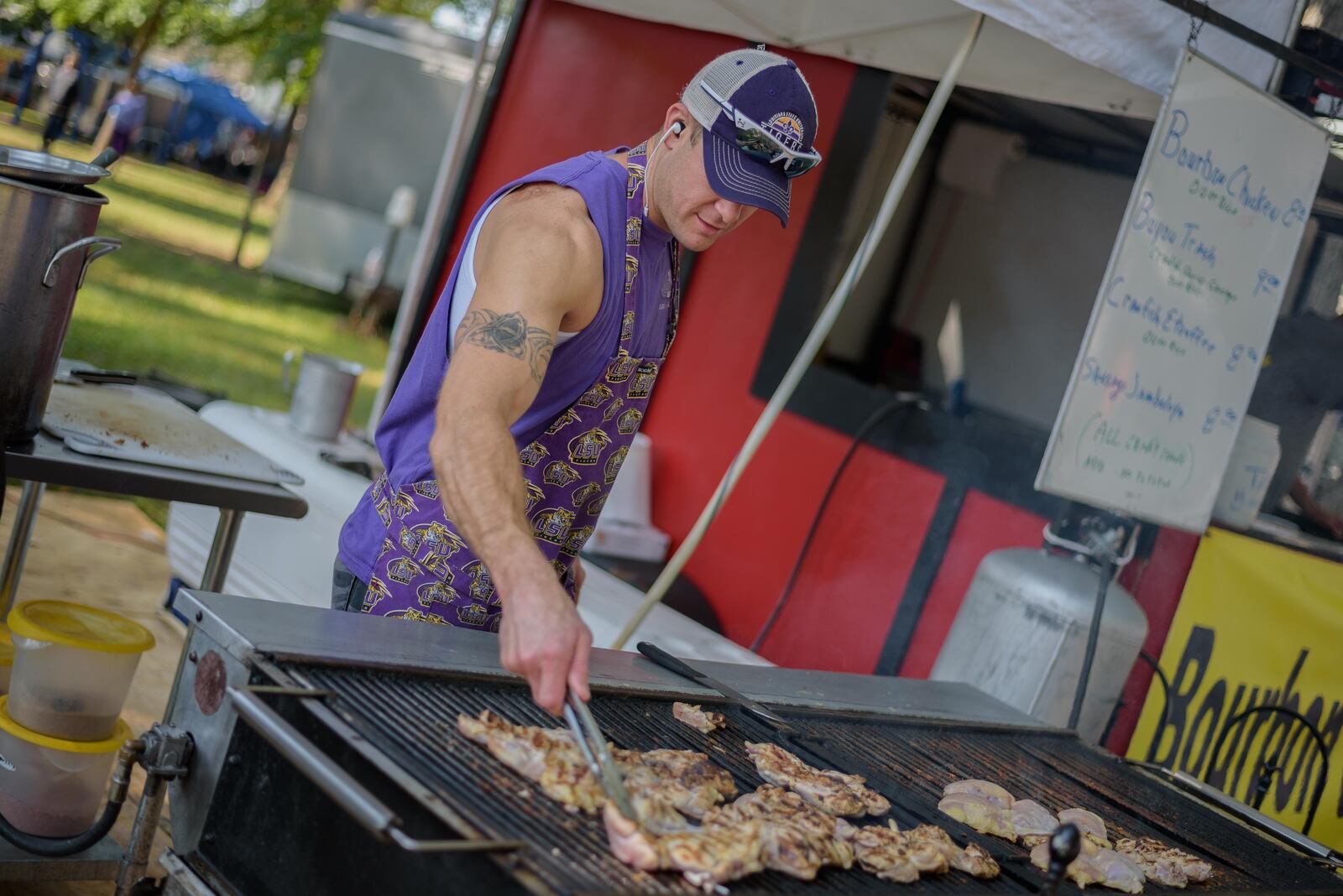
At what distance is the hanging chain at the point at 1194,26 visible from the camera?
11.8ft

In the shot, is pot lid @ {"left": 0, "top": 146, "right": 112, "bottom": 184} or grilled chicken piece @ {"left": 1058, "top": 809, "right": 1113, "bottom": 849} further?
pot lid @ {"left": 0, "top": 146, "right": 112, "bottom": 184}

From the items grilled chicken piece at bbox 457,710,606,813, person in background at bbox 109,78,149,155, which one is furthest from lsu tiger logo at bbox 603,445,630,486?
person in background at bbox 109,78,149,155

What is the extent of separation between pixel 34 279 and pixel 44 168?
0.85ft

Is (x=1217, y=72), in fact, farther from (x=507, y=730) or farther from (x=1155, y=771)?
(x=507, y=730)

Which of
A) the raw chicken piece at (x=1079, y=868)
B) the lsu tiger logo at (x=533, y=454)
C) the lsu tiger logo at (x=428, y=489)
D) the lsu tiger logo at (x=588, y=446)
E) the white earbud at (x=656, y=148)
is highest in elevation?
the white earbud at (x=656, y=148)

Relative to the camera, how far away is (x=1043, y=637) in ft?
12.4

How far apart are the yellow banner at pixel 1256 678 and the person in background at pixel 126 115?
24.5m

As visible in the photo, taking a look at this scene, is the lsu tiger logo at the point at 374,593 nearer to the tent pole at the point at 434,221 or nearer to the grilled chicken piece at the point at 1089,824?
the grilled chicken piece at the point at 1089,824

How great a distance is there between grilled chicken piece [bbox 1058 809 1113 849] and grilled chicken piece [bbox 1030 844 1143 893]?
4.0 inches

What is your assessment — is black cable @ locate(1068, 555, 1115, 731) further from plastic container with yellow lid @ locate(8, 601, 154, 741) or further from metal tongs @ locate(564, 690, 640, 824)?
plastic container with yellow lid @ locate(8, 601, 154, 741)

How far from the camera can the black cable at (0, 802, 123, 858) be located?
89.4 inches

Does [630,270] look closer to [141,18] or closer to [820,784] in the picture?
[820,784]

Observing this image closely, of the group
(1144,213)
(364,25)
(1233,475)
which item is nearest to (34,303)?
(1144,213)

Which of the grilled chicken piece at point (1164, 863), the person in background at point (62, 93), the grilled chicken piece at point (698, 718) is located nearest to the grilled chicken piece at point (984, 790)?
the grilled chicken piece at point (1164, 863)
